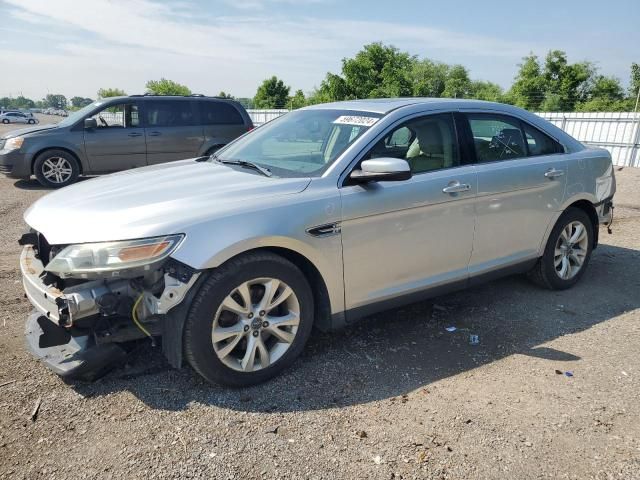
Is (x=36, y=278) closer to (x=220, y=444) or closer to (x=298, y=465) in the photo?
(x=220, y=444)

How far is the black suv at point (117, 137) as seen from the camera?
31.8 feet

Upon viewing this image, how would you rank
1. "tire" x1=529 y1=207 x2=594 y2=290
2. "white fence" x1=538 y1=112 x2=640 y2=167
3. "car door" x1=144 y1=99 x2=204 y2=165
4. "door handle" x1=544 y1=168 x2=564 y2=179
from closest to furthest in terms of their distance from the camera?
1. "door handle" x1=544 y1=168 x2=564 y2=179
2. "tire" x1=529 y1=207 x2=594 y2=290
3. "car door" x1=144 y1=99 x2=204 y2=165
4. "white fence" x1=538 y1=112 x2=640 y2=167

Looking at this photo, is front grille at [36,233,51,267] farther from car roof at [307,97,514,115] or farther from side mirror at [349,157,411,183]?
car roof at [307,97,514,115]

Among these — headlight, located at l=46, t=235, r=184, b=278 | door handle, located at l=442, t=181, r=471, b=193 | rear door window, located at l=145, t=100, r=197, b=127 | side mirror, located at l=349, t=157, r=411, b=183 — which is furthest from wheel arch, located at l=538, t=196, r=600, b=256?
rear door window, located at l=145, t=100, r=197, b=127

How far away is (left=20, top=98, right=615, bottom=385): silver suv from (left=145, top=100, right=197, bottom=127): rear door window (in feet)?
21.8

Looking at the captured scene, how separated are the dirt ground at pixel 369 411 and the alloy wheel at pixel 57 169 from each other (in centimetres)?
663

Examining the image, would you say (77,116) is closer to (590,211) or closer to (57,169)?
(57,169)

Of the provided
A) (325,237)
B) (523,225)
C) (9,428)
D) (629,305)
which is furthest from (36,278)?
(629,305)

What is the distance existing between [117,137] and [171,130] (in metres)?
1.06

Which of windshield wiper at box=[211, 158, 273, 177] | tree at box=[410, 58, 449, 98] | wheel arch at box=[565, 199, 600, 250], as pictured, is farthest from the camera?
tree at box=[410, 58, 449, 98]

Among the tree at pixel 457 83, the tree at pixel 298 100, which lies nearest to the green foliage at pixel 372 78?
the tree at pixel 298 100

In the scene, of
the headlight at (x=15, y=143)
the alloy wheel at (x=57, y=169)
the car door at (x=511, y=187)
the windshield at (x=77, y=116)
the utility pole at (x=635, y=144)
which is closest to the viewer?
the car door at (x=511, y=187)

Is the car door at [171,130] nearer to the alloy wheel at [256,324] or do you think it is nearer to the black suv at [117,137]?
the black suv at [117,137]

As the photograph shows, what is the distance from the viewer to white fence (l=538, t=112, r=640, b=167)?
52.7 ft
